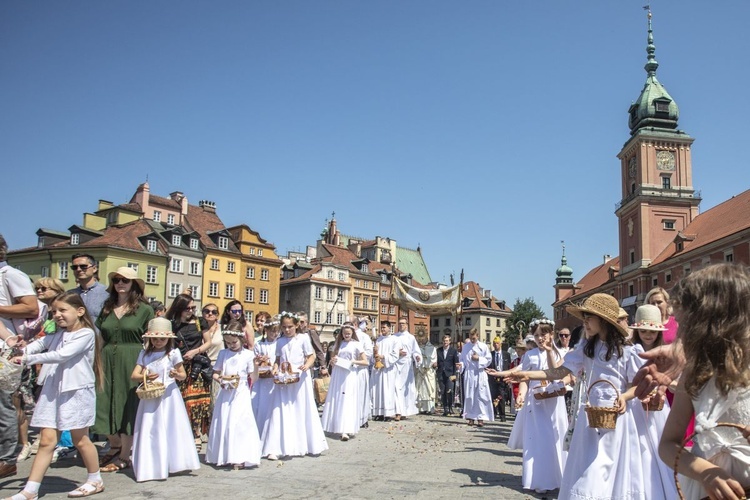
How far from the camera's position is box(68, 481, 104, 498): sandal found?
249 inches

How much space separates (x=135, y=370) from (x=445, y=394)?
39.1ft

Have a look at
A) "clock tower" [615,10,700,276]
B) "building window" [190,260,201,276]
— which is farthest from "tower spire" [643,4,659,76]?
"building window" [190,260,201,276]

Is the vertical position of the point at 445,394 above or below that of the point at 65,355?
below

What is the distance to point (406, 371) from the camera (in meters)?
17.4

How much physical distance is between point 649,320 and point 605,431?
1.13 m

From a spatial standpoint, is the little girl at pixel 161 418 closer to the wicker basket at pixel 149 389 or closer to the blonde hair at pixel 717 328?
the wicker basket at pixel 149 389

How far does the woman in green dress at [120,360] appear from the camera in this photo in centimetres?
780

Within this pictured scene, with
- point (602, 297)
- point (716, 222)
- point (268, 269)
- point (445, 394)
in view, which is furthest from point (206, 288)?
point (602, 297)

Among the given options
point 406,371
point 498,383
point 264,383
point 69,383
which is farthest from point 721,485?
point 406,371

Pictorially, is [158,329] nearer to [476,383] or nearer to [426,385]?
[476,383]

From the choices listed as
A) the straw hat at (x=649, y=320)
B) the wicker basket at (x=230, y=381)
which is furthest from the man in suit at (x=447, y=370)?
the straw hat at (x=649, y=320)

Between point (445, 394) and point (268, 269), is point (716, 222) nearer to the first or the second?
point (268, 269)

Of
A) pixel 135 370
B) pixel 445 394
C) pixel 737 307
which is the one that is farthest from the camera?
pixel 445 394

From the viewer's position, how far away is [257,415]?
395 inches
